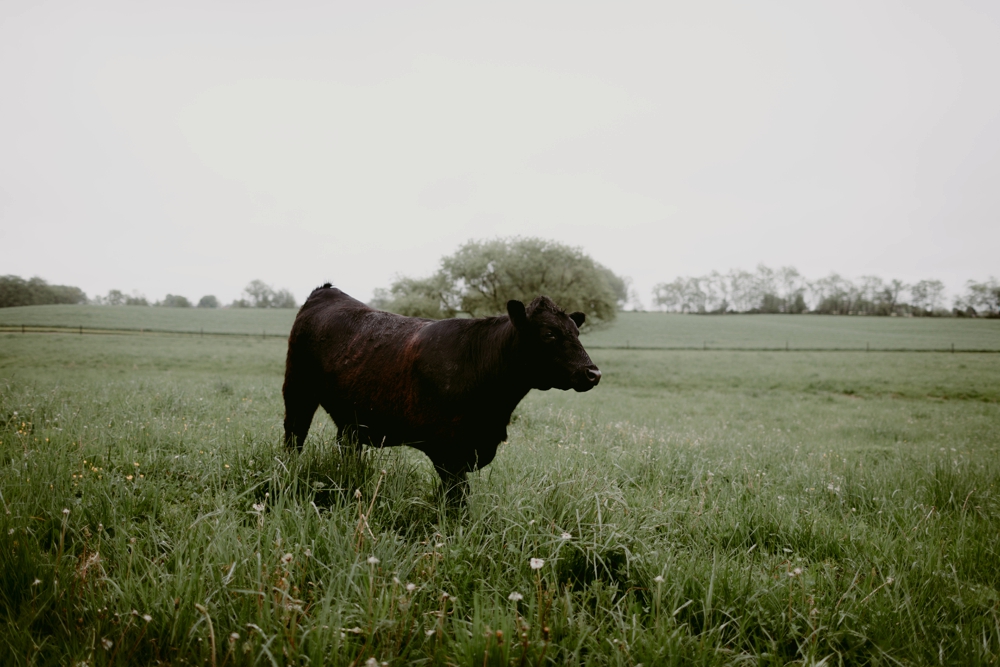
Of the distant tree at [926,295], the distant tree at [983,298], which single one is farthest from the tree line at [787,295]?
the distant tree at [983,298]

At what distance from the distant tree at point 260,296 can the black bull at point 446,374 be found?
Answer: 91.9 m

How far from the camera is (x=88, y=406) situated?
23.7 feet

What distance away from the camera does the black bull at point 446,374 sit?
3.72 m

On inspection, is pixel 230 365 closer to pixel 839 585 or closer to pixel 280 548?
pixel 280 548

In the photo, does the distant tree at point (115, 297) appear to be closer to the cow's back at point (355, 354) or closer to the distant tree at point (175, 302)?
the distant tree at point (175, 302)

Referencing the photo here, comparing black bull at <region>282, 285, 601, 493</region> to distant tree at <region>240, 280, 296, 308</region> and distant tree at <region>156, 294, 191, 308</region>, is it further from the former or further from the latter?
distant tree at <region>240, 280, 296, 308</region>

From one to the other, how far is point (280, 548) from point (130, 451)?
3.01 meters

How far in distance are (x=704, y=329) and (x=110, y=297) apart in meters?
89.3

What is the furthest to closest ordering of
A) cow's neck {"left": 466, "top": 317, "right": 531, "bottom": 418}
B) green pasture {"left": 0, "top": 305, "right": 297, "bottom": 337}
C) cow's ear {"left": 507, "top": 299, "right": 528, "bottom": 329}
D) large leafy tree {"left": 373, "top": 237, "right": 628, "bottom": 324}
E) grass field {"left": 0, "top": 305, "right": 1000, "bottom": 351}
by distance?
grass field {"left": 0, "top": 305, "right": 1000, "bottom": 351} → green pasture {"left": 0, "top": 305, "right": 297, "bottom": 337} → large leafy tree {"left": 373, "top": 237, "right": 628, "bottom": 324} → cow's neck {"left": 466, "top": 317, "right": 531, "bottom": 418} → cow's ear {"left": 507, "top": 299, "right": 528, "bottom": 329}

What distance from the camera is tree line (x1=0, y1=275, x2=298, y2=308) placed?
2169 cm

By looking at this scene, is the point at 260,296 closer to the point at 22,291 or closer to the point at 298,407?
the point at 22,291

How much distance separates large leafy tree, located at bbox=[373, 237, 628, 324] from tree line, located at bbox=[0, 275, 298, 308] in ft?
57.6

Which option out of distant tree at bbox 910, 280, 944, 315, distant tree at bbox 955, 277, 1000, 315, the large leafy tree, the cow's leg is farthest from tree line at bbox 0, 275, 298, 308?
distant tree at bbox 910, 280, 944, 315

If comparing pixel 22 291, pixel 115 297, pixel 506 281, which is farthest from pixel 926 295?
pixel 115 297
